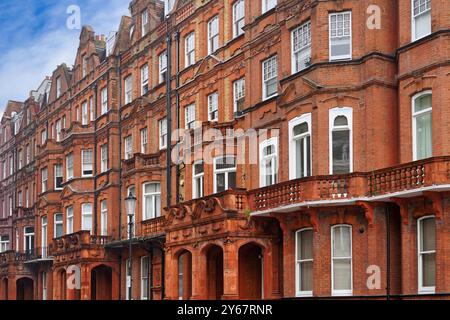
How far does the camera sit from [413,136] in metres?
23.0

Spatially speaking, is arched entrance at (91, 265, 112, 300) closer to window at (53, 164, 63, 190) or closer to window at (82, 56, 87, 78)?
window at (53, 164, 63, 190)

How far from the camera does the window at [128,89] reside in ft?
148

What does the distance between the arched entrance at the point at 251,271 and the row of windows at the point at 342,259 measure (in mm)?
3946

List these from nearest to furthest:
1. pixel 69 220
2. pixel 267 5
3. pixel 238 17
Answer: pixel 267 5 < pixel 238 17 < pixel 69 220

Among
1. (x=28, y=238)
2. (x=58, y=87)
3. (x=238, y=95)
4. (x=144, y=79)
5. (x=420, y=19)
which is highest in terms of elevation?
(x=58, y=87)

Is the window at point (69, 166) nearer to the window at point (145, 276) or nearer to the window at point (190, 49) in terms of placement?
the window at point (145, 276)

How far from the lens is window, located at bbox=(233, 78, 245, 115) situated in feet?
107

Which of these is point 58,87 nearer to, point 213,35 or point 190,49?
point 190,49

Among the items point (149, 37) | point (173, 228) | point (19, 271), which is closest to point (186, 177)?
point (173, 228)

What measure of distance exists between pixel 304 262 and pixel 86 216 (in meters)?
25.2

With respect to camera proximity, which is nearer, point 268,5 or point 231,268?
point 231,268

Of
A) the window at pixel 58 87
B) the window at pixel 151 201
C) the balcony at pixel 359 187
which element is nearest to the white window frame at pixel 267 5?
the balcony at pixel 359 187

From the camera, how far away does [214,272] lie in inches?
1284

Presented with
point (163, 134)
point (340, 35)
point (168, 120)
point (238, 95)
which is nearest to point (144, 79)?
point (163, 134)
